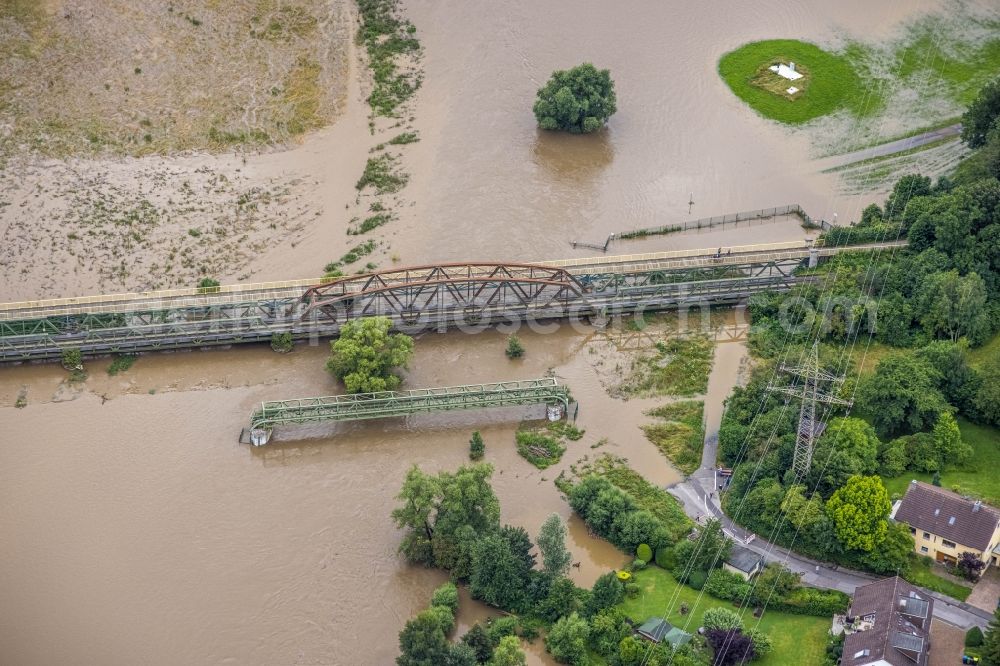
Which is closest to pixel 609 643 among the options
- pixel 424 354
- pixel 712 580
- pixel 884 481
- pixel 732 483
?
pixel 712 580

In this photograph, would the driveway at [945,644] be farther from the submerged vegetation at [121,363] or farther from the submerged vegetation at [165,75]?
the submerged vegetation at [165,75]

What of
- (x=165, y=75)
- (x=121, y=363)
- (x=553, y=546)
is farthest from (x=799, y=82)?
(x=121, y=363)

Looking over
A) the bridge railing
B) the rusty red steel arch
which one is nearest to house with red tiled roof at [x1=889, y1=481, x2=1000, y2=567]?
the rusty red steel arch

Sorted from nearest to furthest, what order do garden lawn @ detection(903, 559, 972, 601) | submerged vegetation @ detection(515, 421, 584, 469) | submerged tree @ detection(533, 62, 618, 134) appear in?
garden lawn @ detection(903, 559, 972, 601), submerged vegetation @ detection(515, 421, 584, 469), submerged tree @ detection(533, 62, 618, 134)

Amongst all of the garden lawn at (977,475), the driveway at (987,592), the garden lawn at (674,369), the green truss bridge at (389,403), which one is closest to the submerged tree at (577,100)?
the garden lawn at (674,369)

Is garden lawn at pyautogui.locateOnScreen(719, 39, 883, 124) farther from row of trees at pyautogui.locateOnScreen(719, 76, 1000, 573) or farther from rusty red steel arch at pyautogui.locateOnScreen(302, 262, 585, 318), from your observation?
rusty red steel arch at pyautogui.locateOnScreen(302, 262, 585, 318)

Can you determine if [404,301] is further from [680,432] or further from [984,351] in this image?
[984,351]

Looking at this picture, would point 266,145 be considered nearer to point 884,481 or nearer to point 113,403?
point 113,403
